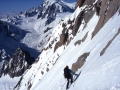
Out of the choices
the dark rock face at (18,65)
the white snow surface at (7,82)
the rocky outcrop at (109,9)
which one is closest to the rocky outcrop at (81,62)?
the rocky outcrop at (109,9)

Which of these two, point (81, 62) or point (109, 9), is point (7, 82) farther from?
point (109, 9)

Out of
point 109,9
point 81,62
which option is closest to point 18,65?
point 109,9

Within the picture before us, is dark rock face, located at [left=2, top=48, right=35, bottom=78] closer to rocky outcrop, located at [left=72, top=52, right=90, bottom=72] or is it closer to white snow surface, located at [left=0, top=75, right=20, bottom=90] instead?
white snow surface, located at [left=0, top=75, right=20, bottom=90]

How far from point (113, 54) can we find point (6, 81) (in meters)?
156

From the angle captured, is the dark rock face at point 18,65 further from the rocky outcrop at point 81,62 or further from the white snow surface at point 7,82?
the rocky outcrop at point 81,62

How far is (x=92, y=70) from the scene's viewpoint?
22750mm

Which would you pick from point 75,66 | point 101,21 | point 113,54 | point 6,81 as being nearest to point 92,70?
point 113,54

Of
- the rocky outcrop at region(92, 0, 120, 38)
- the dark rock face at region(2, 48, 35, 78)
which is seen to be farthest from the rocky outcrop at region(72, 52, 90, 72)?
the dark rock face at region(2, 48, 35, 78)

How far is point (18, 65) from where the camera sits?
590 ft

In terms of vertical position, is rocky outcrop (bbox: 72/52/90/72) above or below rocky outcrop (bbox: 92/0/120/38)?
below

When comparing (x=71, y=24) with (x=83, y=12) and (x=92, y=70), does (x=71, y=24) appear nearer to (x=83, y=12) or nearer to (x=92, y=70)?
(x=83, y=12)

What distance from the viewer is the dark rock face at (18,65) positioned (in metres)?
173

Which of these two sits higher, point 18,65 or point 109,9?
point 109,9

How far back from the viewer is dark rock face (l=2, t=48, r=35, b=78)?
173125 millimetres
